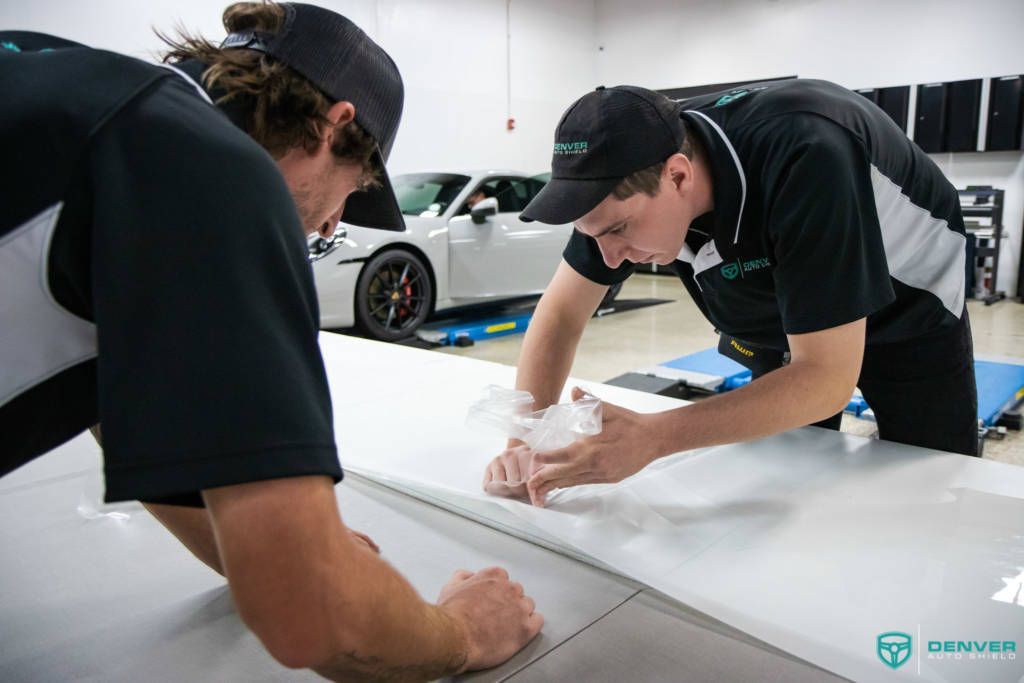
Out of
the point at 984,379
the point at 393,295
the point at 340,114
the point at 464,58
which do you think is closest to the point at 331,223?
the point at 340,114

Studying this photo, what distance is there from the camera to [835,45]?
319 inches

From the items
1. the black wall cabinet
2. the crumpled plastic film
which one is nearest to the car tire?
the crumpled plastic film

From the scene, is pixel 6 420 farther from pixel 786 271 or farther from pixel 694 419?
pixel 786 271

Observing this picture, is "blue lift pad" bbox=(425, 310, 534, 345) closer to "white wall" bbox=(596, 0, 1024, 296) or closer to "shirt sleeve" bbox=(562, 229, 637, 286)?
"shirt sleeve" bbox=(562, 229, 637, 286)

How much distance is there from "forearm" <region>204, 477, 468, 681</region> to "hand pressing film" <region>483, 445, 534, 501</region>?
1.92ft

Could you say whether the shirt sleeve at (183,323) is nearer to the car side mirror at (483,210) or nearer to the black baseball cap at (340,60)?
the black baseball cap at (340,60)

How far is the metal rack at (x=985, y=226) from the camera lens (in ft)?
21.8

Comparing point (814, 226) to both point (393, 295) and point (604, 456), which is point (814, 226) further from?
point (393, 295)

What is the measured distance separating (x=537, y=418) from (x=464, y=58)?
7.79m

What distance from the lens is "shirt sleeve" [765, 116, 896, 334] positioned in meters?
1.12

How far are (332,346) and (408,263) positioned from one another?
8.80 feet

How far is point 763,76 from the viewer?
8797mm

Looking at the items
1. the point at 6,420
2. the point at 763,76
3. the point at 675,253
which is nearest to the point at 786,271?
the point at 675,253

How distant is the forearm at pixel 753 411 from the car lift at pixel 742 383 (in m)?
2.07
